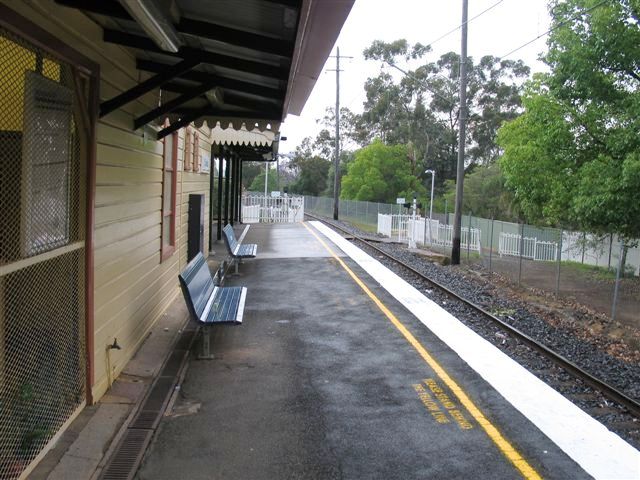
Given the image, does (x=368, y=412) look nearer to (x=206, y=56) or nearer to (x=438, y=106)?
(x=206, y=56)

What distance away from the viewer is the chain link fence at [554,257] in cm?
1523

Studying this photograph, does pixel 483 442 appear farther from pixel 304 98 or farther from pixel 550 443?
pixel 304 98

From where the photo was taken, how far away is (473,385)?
5789 millimetres

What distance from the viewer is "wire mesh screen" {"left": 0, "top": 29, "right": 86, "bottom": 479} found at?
348 cm

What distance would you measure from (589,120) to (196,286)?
12.7 m

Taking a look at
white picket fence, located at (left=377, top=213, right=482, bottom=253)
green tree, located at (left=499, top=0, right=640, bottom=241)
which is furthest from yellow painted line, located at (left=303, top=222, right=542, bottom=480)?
white picket fence, located at (left=377, top=213, right=482, bottom=253)

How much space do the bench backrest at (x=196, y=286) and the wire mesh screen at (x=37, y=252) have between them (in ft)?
4.64

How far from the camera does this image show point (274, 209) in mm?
31797

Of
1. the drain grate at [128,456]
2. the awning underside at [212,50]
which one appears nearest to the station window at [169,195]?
the awning underside at [212,50]

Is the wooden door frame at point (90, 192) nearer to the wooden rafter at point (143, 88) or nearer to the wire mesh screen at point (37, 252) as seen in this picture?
the wire mesh screen at point (37, 252)

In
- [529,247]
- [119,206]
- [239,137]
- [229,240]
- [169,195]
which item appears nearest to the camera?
[119,206]

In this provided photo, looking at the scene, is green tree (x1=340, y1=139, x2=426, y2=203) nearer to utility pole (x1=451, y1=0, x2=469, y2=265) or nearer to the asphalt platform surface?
utility pole (x1=451, y1=0, x2=469, y2=265)

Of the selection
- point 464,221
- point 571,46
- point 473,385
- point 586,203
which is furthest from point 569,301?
point 464,221

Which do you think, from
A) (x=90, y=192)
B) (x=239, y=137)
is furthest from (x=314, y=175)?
(x=90, y=192)
